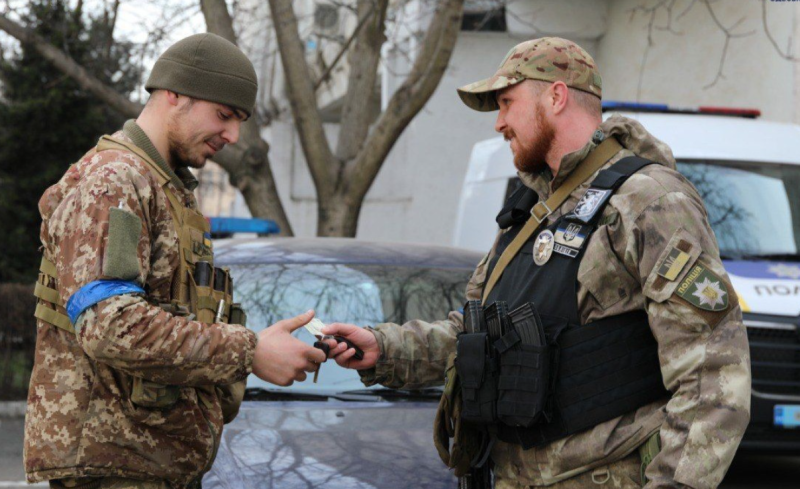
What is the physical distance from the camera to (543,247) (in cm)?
268

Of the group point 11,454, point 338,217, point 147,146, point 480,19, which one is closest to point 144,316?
point 147,146

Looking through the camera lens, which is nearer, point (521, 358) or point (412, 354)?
point (521, 358)

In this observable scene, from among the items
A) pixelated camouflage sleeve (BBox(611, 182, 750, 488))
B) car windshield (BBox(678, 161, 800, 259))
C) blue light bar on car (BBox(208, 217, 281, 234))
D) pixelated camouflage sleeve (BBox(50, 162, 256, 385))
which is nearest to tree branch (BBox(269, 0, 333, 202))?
blue light bar on car (BBox(208, 217, 281, 234))

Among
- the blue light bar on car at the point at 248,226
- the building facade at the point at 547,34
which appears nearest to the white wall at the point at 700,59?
the building facade at the point at 547,34

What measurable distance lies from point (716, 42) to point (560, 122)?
944 cm

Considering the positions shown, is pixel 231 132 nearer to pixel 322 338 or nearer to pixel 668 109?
pixel 322 338

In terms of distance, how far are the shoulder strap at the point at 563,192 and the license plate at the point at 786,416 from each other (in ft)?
13.0

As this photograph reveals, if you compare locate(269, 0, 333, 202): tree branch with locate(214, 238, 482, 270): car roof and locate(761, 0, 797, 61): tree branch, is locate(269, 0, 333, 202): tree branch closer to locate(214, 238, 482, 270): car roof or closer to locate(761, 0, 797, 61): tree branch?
locate(214, 238, 482, 270): car roof

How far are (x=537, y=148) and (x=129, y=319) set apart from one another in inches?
46.7

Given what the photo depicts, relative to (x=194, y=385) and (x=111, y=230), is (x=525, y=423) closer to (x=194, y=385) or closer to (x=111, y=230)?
(x=194, y=385)

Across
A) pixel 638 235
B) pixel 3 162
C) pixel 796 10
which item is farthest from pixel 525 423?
pixel 3 162

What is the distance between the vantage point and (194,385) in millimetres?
2566

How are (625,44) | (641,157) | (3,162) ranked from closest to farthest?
(641,157) < (625,44) < (3,162)

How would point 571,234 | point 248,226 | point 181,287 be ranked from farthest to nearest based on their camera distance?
point 248,226, point 181,287, point 571,234
